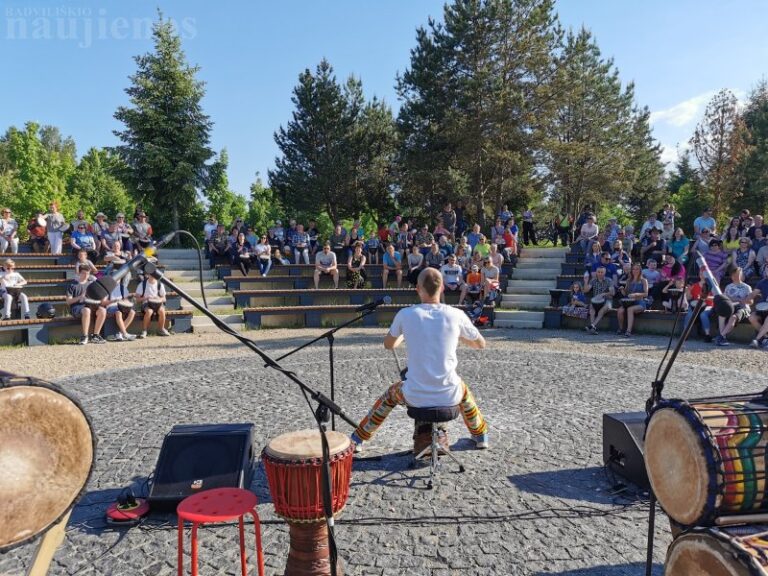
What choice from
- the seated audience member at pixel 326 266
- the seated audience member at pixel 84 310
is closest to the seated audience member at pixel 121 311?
the seated audience member at pixel 84 310

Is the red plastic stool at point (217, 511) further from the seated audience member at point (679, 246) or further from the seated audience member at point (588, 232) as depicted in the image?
the seated audience member at point (588, 232)

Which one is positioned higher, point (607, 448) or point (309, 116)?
point (309, 116)

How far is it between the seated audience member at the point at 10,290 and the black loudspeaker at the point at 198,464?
31.1 ft

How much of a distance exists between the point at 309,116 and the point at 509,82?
1202 cm

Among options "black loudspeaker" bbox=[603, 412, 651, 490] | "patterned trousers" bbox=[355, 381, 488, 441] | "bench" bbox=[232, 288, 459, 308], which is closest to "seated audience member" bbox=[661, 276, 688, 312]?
"bench" bbox=[232, 288, 459, 308]

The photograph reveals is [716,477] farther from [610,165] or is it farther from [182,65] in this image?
[610,165]

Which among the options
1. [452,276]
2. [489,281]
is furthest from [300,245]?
[489,281]

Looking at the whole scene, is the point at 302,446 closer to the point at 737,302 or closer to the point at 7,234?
the point at 737,302

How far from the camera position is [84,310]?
10938 millimetres

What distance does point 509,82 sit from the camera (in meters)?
24.7

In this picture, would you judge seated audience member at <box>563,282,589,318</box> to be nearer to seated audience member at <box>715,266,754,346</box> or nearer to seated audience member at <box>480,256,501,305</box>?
seated audience member at <box>480,256,501,305</box>


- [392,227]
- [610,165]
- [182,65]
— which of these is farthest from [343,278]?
[610,165]

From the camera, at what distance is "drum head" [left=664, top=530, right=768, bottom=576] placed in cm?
182

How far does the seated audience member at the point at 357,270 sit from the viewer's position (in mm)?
15172
